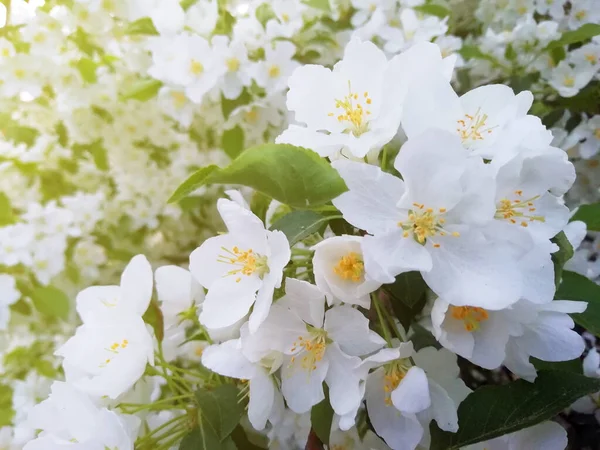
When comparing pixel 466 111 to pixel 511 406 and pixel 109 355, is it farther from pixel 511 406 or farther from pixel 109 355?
pixel 109 355

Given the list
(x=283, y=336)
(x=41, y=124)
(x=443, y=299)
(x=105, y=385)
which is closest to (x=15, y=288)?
(x=41, y=124)

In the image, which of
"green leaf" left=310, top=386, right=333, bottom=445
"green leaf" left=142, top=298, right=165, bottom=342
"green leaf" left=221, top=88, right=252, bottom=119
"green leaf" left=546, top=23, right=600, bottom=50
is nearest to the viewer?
"green leaf" left=310, top=386, right=333, bottom=445

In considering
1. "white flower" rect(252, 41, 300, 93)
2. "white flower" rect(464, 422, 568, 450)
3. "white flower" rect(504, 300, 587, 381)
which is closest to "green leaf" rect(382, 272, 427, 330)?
"white flower" rect(504, 300, 587, 381)

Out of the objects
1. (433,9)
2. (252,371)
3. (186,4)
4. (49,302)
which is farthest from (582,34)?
(49,302)

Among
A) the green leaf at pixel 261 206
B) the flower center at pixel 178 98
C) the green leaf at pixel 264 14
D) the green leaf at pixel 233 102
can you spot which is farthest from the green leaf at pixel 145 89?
the green leaf at pixel 261 206

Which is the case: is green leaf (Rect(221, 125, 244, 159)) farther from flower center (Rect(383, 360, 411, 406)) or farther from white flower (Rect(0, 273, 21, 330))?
flower center (Rect(383, 360, 411, 406))
